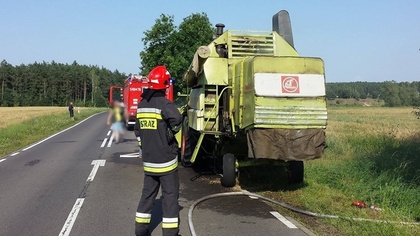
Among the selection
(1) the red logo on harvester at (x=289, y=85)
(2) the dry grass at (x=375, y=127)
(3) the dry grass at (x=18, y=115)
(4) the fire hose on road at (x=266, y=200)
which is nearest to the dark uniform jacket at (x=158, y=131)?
(4) the fire hose on road at (x=266, y=200)

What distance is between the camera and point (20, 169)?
1205 cm

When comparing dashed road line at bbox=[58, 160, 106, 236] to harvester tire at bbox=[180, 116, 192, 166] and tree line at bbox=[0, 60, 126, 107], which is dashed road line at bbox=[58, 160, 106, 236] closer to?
harvester tire at bbox=[180, 116, 192, 166]

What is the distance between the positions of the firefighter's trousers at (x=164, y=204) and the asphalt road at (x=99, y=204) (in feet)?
1.84

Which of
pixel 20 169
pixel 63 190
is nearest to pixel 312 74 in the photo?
pixel 63 190

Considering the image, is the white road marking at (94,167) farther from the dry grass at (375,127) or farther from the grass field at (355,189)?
the dry grass at (375,127)

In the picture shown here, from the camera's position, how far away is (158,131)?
17.9 ft

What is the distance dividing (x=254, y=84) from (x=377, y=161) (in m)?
4.59

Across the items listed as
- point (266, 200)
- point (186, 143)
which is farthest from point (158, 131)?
point (186, 143)

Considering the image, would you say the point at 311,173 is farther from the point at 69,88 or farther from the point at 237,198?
the point at 69,88

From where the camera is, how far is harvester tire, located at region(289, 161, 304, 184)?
29.0 feet

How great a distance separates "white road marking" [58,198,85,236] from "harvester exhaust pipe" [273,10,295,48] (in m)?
5.69

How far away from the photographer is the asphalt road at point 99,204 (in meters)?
6.19

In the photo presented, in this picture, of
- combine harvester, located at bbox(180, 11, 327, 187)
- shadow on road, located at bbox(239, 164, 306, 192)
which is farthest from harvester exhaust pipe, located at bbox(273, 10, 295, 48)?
shadow on road, located at bbox(239, 164, 306, 192)

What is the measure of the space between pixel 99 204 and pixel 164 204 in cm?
269
